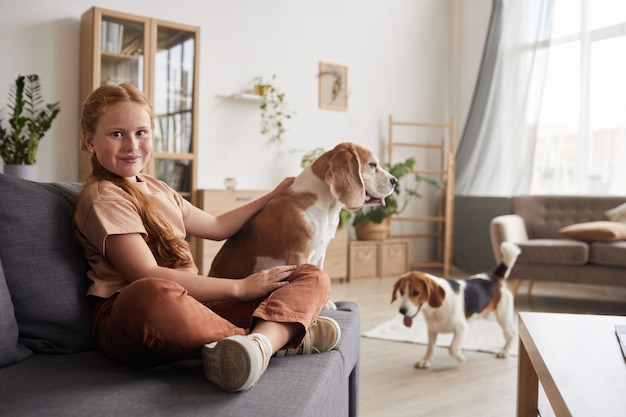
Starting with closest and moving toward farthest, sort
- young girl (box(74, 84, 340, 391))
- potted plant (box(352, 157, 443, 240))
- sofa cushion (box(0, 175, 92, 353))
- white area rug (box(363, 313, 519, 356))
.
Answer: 1. young girl (box(74, 84, 340, 391))
2. sofa cushion (box(0, 175, 92, 353))
3. white area rug (box(363, 313, 519, 356))
4. potted plant (box(352, 157, 443, 240))

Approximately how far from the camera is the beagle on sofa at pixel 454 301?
7.41 ft

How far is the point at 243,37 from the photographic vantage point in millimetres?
4633

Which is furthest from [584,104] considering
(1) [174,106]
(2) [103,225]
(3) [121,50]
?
(2) [103,225]

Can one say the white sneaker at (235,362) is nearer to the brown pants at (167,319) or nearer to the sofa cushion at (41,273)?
the brown pants at (167,319)

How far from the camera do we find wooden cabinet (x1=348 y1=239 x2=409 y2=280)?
475cm

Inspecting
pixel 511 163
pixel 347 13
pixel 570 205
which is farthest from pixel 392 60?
pixel 570 205

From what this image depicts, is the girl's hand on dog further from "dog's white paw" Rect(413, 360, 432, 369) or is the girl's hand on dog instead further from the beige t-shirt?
"dog's white paw" Rect(413, 360, 432, 369)

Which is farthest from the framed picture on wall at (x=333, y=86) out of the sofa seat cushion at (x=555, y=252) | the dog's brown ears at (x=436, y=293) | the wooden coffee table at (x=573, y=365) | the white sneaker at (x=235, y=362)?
the white sneaker at (x=235, y=362)

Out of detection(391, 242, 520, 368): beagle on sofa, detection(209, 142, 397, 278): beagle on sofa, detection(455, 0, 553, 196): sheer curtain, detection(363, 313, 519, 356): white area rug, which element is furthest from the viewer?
detection(455, 0, 553, 196): sheer curtain

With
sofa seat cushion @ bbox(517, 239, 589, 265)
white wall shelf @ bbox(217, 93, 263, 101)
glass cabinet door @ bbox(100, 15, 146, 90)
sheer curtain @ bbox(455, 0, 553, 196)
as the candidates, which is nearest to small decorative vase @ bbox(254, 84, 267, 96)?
white wall shelf @ bbox(217, 93, 263, 101)

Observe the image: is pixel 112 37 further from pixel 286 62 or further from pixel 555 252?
pixel 555 252

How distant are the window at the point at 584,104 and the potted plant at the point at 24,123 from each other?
396 cm

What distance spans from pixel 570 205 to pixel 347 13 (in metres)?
2.56

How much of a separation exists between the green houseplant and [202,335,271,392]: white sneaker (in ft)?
9.82
